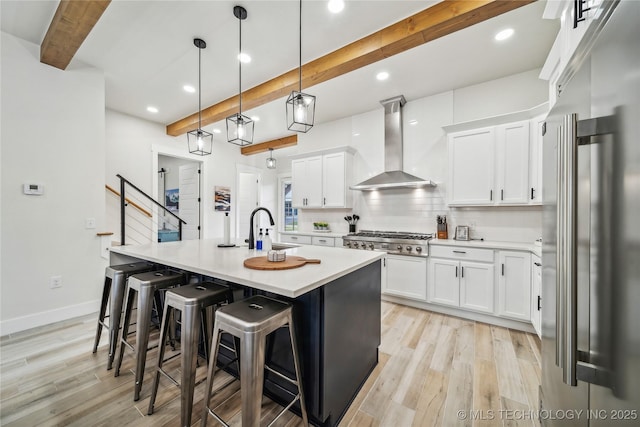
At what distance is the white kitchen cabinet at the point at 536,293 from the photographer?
7.64 ft

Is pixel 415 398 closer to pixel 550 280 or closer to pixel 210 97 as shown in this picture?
pixel 550 280

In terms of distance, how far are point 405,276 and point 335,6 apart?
304 cm

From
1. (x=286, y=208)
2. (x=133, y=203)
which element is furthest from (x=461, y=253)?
(x=133, y=203)

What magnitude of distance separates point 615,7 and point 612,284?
0.72 meters

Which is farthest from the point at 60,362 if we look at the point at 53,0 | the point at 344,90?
the point at 344,90

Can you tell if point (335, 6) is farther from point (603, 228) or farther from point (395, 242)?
point (395, 242)

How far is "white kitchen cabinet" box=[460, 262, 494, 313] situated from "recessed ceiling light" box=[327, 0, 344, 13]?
2913 mm

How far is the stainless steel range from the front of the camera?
316cm

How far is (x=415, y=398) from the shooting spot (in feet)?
5.51

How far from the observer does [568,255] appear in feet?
2.28

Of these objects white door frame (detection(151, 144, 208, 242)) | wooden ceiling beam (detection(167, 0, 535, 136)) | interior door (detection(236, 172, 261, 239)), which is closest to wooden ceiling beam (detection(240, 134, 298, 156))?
interior door (detection(236, 172, 261, 239))

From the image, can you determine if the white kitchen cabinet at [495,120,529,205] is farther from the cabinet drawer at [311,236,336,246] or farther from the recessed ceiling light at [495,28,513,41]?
the cabinet drawer at [311,236,336,246]

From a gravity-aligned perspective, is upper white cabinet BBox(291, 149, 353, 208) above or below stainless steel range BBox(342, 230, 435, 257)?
above

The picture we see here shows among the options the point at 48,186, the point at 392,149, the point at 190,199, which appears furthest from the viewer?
the point at 190,199
